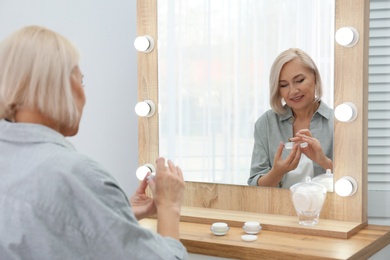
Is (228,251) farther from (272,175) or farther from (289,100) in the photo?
(289,100)

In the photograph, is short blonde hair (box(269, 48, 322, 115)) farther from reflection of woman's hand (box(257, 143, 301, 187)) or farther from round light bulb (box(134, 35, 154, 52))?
round light bulb (box(134, 35, 154, 52))

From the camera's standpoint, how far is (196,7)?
2.23 meters

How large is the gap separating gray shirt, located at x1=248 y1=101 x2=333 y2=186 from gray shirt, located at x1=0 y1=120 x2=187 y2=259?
907 mm

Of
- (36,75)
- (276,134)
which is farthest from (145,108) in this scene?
(36,75)

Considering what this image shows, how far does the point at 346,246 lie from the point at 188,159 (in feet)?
2.33

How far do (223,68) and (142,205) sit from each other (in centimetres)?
65

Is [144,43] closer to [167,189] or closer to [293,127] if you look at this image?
[293,127]

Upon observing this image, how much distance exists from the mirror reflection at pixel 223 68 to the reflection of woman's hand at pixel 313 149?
123 mm

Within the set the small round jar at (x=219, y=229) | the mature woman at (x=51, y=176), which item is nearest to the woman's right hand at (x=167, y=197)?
the mature woman at (x=51, y=176)

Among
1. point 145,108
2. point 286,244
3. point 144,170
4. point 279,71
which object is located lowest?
point 286,244

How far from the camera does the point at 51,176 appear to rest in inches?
47.9

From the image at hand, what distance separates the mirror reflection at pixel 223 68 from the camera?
2.03 metres

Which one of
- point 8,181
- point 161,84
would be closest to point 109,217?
point 8,181

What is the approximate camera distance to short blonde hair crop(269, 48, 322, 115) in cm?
200
